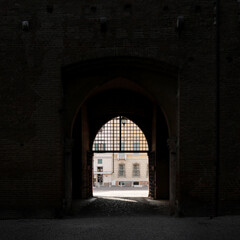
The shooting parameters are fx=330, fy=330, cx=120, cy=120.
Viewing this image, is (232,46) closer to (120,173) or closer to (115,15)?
(115,15)

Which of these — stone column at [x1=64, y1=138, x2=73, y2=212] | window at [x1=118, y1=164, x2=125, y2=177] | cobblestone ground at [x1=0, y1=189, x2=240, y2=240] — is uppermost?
stone column at [x1=64, y1=138, x2=73, y2=212]

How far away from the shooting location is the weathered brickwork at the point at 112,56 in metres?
A: 8.86

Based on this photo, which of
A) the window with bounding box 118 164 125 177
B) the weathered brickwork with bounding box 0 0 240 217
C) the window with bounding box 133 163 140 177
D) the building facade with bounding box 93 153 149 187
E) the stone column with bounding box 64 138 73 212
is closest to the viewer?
the weathered brickwork with bounding box 0 0 240 217

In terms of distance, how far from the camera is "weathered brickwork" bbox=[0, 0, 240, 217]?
8.86 meters

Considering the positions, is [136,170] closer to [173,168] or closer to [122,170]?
[122,170]

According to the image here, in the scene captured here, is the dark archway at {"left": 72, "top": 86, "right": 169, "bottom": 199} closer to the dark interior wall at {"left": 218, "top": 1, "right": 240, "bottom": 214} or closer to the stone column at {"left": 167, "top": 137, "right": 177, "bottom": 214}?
the stone column at {"left": 167, "top": 137, "right": 177, "bottom": 214}

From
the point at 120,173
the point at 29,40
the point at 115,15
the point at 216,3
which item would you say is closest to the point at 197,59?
the point at 216,3

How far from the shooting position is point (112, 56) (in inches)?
358

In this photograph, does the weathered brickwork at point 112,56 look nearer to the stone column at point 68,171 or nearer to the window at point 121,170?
the stone column at point 68,171

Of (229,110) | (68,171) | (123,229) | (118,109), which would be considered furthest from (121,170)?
(123,229)

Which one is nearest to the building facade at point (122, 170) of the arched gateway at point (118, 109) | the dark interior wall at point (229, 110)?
the arched gateway at point (118, 109)

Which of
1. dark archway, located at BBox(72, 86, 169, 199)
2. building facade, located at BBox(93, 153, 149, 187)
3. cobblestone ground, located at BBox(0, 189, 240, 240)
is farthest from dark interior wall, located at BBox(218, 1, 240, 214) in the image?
building facade, located at BBox(93, 153, 149, 187)

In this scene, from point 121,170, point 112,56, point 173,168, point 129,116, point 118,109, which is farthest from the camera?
point 121,170

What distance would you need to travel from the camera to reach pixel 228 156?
886 centimetres
